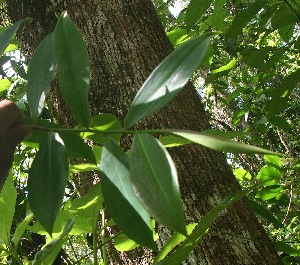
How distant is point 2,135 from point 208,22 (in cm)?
139

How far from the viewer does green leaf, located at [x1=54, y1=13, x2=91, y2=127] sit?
44 cm

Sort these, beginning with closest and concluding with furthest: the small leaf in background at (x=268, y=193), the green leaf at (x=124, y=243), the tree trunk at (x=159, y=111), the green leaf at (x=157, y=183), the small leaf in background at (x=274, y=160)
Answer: the green leaf at (x=157, y=183) → the green leaf at (x=124, y=243) → the tree trunk at (x=159, y=111) → the small leaf in background at (x=268, y=193) → the small leaf in background at (x=274, y=160)

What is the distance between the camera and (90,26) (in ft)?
4.03

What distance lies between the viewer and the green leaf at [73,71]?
445 mm

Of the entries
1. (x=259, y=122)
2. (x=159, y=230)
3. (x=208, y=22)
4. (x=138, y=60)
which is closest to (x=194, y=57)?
Result: (x=159, y=230)

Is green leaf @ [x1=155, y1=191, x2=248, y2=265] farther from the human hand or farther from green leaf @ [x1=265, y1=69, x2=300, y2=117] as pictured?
green leaf @ [x1=265, y1=69, x2=300, y2=117]

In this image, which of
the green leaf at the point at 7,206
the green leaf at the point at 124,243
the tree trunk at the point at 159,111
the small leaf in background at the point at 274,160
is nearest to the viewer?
the green leaf at the point at 7,206

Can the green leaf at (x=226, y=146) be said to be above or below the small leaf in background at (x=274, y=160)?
below

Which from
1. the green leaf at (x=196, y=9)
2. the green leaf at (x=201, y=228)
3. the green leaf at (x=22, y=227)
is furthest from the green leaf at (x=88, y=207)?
the green leaf at (x=196, y=9)

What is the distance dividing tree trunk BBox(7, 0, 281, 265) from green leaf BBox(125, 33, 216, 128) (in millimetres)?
513

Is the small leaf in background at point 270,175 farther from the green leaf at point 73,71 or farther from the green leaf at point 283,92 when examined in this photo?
the green leaf at point 73,71

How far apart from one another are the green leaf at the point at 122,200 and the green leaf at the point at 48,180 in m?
0.05

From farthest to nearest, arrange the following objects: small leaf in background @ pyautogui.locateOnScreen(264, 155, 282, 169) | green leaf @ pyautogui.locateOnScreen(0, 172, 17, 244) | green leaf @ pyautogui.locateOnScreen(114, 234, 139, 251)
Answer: small leaf in background @ pyautogui.locateOnScreen(264, 155, 282, 169)
green leaf @ pyautogui.locateOnScreen(114, 234, 139, 251)
green leaf @ pyautogui.locateOnScreen(0, 172, 17, 244)

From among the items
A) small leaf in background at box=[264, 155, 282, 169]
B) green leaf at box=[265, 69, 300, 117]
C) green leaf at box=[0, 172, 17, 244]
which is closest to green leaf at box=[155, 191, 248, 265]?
green leaf at box=[0, 172, 17, 244]
